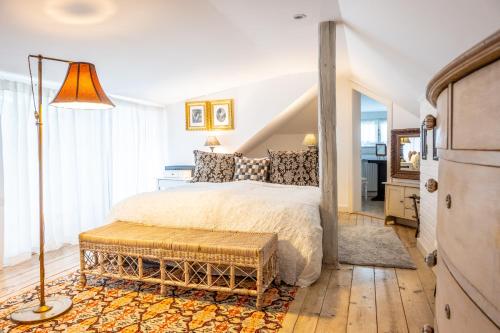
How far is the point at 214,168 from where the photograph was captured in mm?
4371

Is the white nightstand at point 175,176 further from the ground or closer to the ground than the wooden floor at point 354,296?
further from the ground

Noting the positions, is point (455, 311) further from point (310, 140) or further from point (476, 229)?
point (310, 140)

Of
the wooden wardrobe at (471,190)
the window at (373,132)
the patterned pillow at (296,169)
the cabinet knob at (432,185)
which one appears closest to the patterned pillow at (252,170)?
the patterned pillow at (296,169)

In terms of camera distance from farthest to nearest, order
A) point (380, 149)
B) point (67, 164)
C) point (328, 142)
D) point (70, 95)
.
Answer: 1. point (380, 149)
2. point (67, 164)
3. point (328, 142)
4. point (70, 95)

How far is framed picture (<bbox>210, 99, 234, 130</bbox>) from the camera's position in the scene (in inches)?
205

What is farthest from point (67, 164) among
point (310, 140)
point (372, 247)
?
point (310, 140)

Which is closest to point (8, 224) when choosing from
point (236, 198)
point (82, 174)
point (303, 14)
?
point (82, 174)

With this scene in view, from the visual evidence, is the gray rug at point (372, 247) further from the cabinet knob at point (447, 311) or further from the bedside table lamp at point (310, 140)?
the cabinet knob at point (447, 311)

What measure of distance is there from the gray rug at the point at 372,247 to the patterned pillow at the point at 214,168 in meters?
1.56

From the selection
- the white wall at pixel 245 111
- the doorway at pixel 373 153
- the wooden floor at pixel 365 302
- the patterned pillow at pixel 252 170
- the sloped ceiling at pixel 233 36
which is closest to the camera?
the sloped ceiling at pixel 233 36

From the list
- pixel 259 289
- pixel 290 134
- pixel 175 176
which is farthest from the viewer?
pixel 290 134

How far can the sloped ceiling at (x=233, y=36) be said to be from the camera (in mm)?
1857

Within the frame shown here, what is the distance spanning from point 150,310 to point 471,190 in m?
2.15

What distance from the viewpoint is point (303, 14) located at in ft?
9.20
